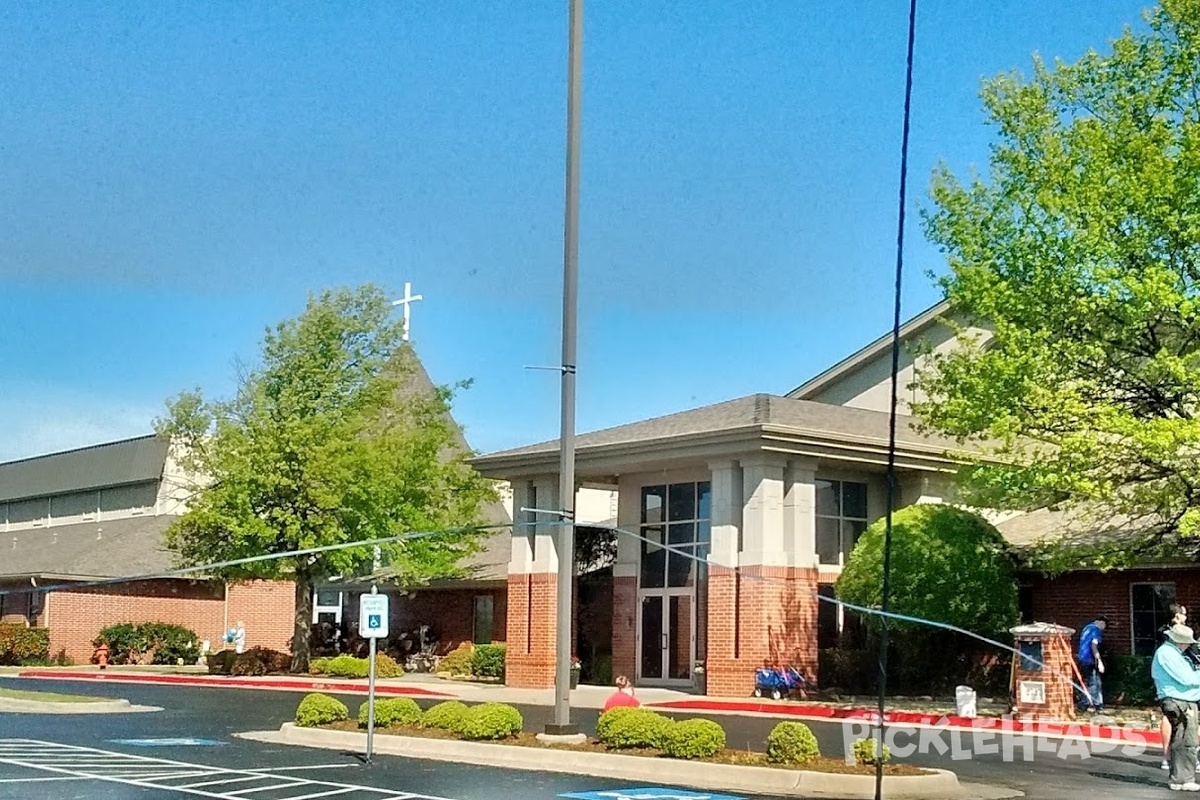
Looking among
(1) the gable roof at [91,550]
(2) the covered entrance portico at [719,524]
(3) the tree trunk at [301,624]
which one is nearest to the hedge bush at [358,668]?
(3) the tree trunk at [301,624]

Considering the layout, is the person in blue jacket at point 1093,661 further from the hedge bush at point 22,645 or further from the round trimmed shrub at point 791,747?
the hedge bush at point 22,645

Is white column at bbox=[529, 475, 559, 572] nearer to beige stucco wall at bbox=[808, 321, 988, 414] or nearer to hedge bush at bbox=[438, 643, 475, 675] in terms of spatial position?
hedge bush at bbox=[438, 643, 475, 675]

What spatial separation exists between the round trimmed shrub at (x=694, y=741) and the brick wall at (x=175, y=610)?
1334 inches

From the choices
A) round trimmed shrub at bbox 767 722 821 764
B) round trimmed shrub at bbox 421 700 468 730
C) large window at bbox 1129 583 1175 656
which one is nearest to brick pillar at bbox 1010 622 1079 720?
large window at bbox 1129 583 1175 656

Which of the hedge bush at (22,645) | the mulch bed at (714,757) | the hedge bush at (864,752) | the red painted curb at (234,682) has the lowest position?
the red painted curb at (234,682)

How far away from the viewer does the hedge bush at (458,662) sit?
38969 mm

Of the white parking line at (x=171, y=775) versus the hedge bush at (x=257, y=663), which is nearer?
the white parking line at (x=171, y=775)

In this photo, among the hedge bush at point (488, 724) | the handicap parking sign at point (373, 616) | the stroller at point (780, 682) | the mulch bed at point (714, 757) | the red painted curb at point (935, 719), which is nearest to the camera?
the mulch bed at point (714, 757)

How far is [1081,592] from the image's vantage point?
29484 millimetres

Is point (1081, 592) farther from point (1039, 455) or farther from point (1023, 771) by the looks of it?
point (1023, 771)

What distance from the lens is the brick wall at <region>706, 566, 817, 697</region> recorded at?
30094 millimetres

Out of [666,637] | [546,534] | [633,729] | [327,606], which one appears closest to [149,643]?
[327,606]

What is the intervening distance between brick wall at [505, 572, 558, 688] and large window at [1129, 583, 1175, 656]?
Answer: 40.2ft

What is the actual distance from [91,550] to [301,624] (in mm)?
13784
